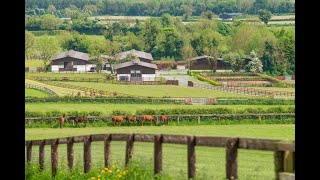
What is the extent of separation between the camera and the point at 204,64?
5906 centimetres

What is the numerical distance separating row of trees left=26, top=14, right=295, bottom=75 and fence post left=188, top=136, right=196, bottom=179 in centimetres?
4536

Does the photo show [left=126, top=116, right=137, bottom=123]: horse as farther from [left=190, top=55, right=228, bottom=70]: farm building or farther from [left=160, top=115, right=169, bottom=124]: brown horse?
[left=190, top=55, right=228, bottom=70]: farm building

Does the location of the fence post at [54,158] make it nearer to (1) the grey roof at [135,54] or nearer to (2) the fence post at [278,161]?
(2) the fence post at [278,161]

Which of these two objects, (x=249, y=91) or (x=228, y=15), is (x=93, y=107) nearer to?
(x=249, y=91)

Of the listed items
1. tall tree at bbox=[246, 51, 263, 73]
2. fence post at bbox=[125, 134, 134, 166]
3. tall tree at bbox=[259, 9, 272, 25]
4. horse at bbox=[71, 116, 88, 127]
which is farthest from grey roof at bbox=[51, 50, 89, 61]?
fence post at bbox=[125, 134, 134, 166]

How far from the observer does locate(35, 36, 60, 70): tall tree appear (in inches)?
2500

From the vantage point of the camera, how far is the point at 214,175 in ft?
22.3

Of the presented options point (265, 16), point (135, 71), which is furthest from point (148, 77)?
point (265, 16)

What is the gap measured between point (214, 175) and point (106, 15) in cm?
7534

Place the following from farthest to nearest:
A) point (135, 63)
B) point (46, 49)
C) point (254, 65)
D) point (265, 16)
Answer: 1. point (265, 16)
2. point (46, 49)
3. point (135, 63)
4. point (254, 65)

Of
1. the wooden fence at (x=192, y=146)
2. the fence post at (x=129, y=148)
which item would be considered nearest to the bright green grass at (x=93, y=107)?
A: the wooden fence at (x=192, y=146)

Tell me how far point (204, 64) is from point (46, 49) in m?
12.9
